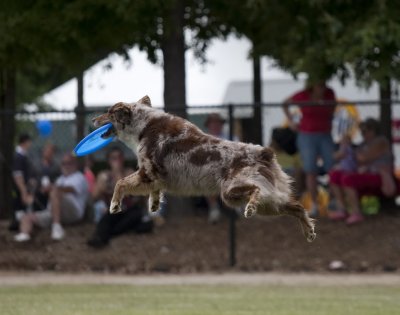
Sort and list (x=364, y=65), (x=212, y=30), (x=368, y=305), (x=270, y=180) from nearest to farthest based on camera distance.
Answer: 1. (x=270, y=180)
2. (x=368, y=305)
3. (x=364, y=65)
4. (x=212, y=30)

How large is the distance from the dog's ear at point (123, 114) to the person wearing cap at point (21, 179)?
9.91 m

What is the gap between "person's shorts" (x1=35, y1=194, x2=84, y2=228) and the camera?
18125mm

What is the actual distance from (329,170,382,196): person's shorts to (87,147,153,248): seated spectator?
3.09 meters

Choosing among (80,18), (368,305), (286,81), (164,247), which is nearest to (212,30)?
(80,18)

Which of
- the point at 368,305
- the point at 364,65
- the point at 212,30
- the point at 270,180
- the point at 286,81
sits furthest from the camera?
the point at 286,81

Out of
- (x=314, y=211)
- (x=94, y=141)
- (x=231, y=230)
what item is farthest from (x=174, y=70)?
(x=94, y=141)

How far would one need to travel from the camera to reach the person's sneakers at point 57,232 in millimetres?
18188

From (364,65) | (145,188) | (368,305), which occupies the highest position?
(364,65)

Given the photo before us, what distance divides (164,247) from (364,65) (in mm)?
4324

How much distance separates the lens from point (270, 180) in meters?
8.16

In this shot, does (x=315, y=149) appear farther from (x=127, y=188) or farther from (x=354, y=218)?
(x=127, y=188)

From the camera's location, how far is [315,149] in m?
17.8

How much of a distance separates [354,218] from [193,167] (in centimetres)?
995

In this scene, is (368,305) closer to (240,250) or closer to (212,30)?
(240,250)
